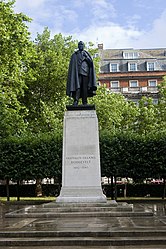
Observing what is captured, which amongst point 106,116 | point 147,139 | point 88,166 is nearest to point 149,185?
point 106,116

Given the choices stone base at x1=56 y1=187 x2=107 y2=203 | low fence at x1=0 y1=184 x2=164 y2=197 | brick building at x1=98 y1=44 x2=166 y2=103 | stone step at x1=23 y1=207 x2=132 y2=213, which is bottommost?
low fence at x1=0 y1=184 x2=164 y2=197

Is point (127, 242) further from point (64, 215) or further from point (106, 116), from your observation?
point (106, 116)

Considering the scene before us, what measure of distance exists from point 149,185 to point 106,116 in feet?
25.7

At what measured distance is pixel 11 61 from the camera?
87.3 ft

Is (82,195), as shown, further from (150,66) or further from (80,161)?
(150,66)

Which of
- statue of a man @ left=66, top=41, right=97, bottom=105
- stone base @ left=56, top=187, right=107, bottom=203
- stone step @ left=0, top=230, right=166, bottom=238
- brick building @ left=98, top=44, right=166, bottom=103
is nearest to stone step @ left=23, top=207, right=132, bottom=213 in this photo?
stone base @ left=56, top=187, right=107, bottom=203

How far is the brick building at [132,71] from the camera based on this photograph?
67.5 meters

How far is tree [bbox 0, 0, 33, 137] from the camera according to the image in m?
25.8

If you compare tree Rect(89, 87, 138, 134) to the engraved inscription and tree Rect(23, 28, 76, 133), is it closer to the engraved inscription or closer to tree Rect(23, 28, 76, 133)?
tree Rect(23, 28, 76, 133)

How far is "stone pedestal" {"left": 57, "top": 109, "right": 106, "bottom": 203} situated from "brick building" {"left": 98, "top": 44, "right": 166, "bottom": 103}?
161 feet

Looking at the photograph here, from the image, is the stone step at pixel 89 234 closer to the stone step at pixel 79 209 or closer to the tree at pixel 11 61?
the stone step at pixel 79 209

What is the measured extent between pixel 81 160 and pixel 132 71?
55.6 m

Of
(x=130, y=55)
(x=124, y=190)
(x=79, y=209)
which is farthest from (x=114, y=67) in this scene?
(x=79, y=209)

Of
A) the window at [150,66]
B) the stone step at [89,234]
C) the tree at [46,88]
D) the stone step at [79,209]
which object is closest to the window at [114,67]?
the window at [150,66]
